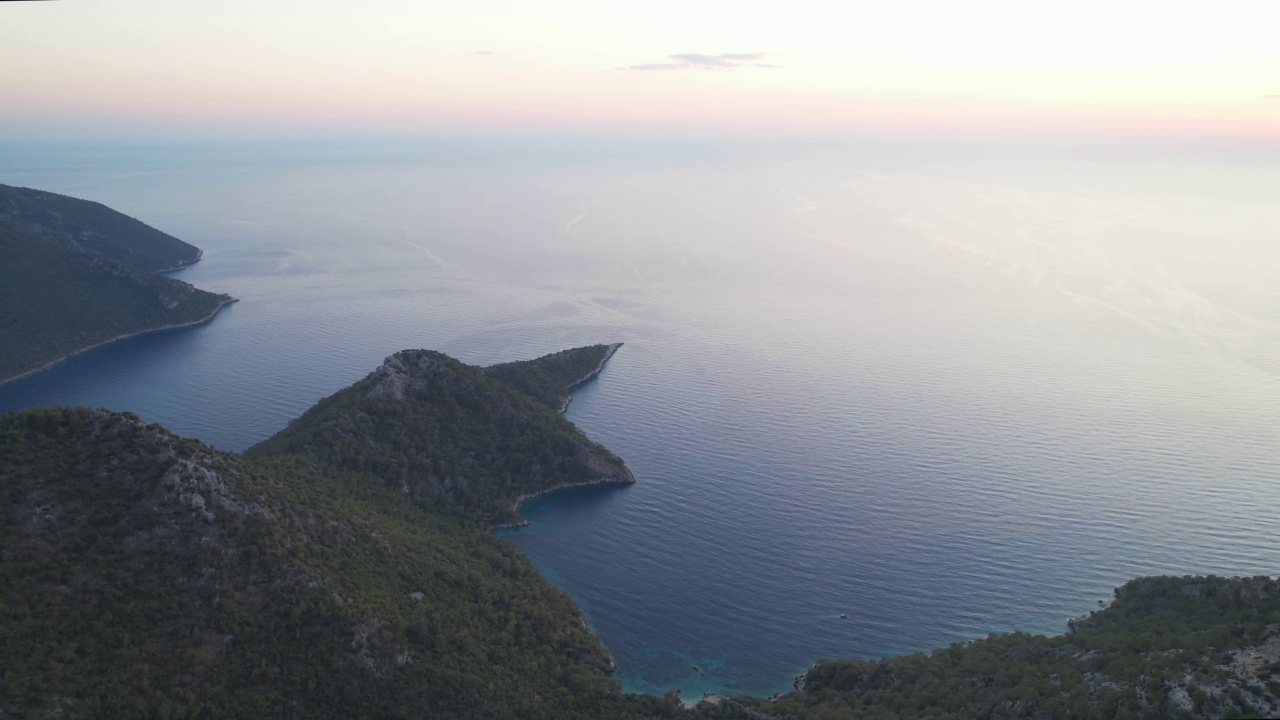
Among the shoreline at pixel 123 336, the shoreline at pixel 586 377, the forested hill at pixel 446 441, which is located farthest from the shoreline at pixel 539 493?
the shoreline at pixel 123 336

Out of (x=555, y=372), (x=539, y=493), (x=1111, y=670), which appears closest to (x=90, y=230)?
(x=555, y=372)

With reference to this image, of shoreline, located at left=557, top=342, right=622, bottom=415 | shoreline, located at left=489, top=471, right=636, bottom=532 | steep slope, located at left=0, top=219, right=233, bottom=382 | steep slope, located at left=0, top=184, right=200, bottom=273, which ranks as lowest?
shoreline, located at left=489, top=471, right=636, bottom=532

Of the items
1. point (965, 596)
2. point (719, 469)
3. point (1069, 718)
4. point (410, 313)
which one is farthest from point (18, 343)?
point (1069, 718)

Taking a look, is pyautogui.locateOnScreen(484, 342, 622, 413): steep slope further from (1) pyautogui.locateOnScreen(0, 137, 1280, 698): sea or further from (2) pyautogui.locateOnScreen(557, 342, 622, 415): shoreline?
(1) pyautogui.locateOnScreen(0, 137, 1280, 698): sea

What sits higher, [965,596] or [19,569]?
[19,569]

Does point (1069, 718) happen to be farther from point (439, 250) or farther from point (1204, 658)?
point (439, 250)

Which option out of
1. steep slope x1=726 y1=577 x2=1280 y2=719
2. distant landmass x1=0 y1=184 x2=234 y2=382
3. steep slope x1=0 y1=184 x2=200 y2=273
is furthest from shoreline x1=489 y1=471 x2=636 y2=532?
steep slope x1=0 y1=184 x2=200 y2=273

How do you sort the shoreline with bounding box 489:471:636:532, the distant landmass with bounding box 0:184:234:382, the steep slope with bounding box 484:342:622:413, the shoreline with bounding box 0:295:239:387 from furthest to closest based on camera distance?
the distant landmass with bounding box 0:184:234:382, the shoreline with bounding box 0:295:239:387, the steep slope with bounding box 484:342:622:413, the shoreline with bounding box 489:471:636:532

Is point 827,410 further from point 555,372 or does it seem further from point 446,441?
point 446,441
